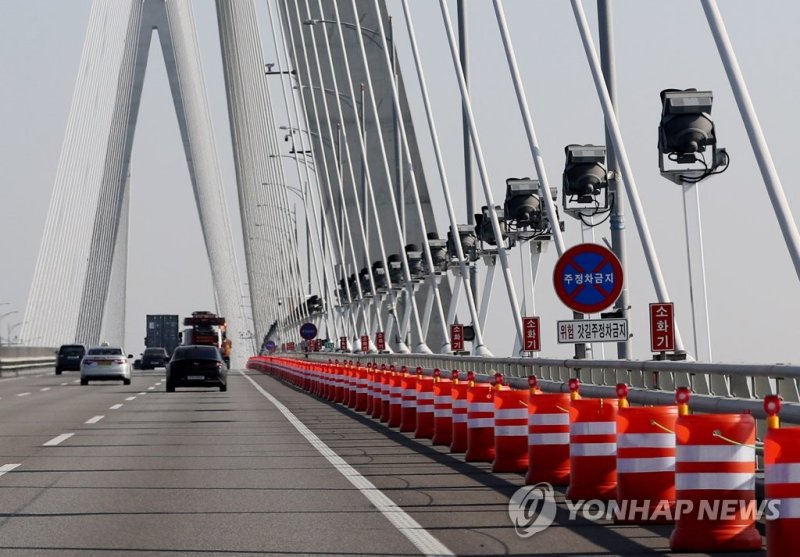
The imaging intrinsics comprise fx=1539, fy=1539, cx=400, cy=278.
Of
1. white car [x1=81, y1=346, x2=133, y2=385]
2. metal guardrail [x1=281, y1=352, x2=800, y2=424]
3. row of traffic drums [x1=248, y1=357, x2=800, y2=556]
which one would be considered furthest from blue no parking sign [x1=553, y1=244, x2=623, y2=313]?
white car [x1=81, y1=346, x2=133, y2=385]

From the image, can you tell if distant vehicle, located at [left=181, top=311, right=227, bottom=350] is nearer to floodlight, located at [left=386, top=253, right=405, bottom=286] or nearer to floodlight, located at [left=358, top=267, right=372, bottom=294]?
floodlight, located at [left=358, top=267, right=372, bottom=294]

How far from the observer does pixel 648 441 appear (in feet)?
33.1

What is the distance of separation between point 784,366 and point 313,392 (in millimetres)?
28471

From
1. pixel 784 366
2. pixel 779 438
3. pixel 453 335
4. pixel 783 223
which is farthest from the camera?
pixel 453 335

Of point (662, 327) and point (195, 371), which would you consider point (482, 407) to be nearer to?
point (662, 327)

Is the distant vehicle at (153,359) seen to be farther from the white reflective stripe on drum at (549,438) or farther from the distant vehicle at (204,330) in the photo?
the white reflective stripe on drum at (549,438)

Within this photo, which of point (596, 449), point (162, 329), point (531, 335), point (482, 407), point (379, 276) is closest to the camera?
point (596, 449)

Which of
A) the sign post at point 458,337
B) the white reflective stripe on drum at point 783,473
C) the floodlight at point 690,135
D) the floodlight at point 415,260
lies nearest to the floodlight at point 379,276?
the floodlight at point 415,260

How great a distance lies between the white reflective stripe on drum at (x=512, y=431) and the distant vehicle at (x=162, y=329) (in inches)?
4088

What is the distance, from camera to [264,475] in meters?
14.0

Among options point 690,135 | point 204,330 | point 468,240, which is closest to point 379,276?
point 468,240

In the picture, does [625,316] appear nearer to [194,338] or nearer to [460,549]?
[460,549]

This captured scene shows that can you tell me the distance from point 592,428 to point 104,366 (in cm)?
3775

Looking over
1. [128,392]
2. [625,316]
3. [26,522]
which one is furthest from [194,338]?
[26,522]
